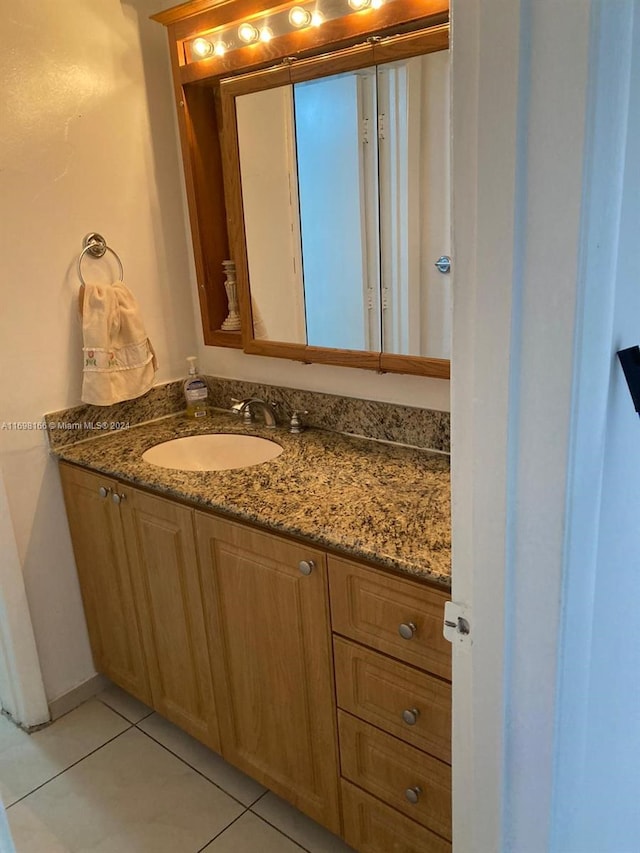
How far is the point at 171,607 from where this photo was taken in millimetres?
1710

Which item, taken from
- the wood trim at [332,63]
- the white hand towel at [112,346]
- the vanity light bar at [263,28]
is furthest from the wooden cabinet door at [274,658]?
the vanity light bar at [263,28]

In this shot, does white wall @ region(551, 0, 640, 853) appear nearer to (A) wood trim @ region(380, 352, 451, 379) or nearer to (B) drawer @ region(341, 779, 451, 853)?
(B) drawer @ region(341, 779, 451, 853)

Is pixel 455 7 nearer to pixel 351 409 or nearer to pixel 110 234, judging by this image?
pixel 351 409

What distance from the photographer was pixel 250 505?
1416mm

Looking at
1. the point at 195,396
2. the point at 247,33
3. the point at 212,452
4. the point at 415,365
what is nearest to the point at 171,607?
the point at 212,452

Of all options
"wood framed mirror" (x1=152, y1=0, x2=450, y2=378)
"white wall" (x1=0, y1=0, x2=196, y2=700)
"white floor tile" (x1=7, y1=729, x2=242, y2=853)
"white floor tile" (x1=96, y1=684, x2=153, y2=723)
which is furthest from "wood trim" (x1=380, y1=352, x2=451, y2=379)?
"white floor tile" (x1=96, y1=684, x2=153, y2=723)

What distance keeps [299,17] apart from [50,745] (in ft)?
6.76

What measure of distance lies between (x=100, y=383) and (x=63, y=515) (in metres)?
0.42

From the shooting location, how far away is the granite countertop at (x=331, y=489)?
3.98 ft

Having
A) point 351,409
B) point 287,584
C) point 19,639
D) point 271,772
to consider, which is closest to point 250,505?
point 287,584

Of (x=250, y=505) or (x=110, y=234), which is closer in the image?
(x=250, y=505)

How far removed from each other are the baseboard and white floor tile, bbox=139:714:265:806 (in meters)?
0.22

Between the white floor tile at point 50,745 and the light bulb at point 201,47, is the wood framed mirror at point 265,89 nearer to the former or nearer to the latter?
the light bulb at point 201,47

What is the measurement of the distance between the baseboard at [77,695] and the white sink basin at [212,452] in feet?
2.56
